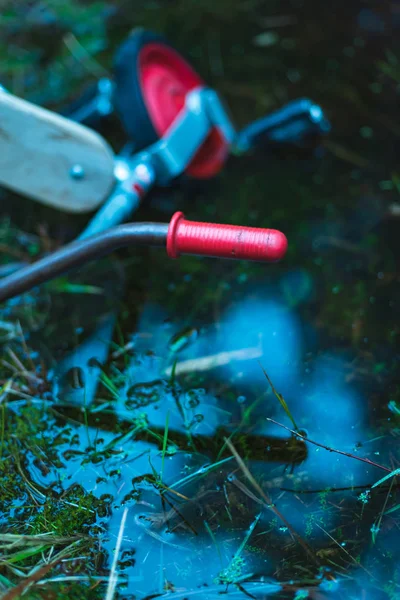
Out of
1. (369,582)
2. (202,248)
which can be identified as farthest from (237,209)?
(369,582)

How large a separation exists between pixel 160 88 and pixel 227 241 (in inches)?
41.3

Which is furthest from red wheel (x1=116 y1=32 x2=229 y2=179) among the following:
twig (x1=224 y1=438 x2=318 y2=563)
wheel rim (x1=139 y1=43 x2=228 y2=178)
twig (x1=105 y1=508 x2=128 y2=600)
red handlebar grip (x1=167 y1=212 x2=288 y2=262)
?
twig (x1=105 y1=508 x2=128 y2=600)

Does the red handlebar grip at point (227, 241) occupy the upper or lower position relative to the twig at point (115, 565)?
upper

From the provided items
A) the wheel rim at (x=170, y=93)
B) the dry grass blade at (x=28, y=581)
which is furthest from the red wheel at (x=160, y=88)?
the dry grass blade at (x=28, y=581)

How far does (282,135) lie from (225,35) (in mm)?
927

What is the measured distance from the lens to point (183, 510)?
1295 millimetres

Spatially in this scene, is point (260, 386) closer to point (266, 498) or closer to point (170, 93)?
point (266, 498)

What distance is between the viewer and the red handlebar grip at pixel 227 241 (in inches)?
48.3

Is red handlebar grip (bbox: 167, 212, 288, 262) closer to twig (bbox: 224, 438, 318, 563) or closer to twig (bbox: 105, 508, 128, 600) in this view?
twig (bbox: 224, 438, 318, 563)

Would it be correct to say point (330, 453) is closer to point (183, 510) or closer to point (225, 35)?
point (183, 510)

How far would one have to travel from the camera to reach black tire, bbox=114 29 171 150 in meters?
1.87

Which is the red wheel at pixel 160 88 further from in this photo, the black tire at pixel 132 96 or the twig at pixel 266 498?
the twig at pixel 266 498

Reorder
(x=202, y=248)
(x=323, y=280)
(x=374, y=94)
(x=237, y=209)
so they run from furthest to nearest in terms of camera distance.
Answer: (x=374, y=94) < (x=237, y=209) < (x=323, y=280) < (x=202, y=248)

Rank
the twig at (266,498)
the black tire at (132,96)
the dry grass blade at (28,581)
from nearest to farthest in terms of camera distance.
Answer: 1. the dry grass blade at (28,581)
2. the twig at (266,498)
3. the black tire at (132,96)
